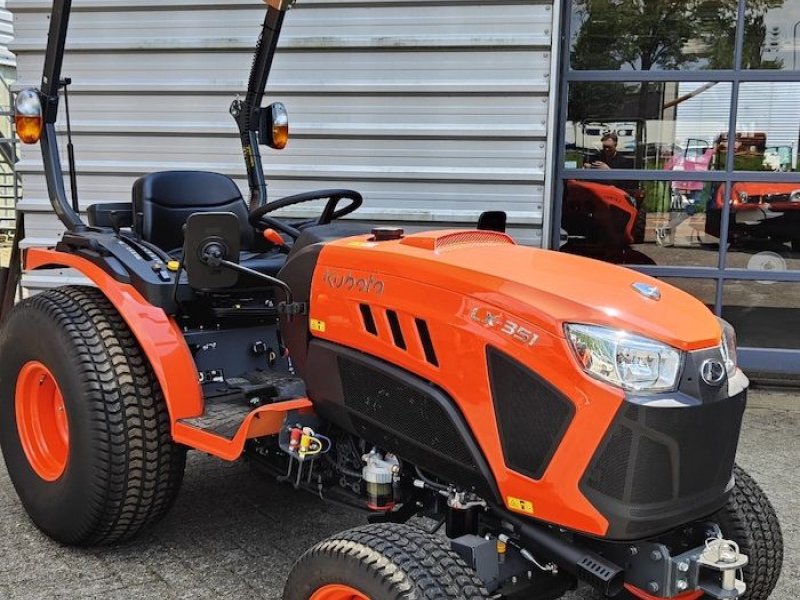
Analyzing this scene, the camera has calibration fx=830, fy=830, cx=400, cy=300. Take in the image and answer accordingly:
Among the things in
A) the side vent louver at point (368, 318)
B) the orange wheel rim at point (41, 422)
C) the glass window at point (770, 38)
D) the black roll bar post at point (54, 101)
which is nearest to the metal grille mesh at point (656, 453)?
the side vent louver at point (368, 318)

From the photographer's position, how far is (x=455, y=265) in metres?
2.06

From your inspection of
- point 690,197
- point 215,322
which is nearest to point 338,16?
point 690,197

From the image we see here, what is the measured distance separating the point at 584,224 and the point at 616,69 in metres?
0.96

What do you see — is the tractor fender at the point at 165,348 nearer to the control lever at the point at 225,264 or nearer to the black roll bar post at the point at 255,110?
the control lever at the point at 225,264

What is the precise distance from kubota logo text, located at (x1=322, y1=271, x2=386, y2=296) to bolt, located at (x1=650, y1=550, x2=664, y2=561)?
0.91m

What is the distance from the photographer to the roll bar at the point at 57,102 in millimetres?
2988

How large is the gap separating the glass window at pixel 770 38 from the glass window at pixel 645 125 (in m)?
0.32

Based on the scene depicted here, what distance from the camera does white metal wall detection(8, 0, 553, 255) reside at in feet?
15.8

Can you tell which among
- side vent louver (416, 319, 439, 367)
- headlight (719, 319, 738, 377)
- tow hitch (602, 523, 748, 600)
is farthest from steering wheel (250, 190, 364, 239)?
tow hitch (602, 523, 748, 600)

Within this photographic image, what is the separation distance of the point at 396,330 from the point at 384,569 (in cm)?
61

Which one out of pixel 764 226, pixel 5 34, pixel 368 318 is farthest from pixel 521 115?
pixel 5 34

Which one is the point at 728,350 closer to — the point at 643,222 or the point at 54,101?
the point at 54,101

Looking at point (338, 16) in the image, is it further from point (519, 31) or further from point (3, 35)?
point (3, 35)

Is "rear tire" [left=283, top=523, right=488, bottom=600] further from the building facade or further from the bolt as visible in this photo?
the building facade
